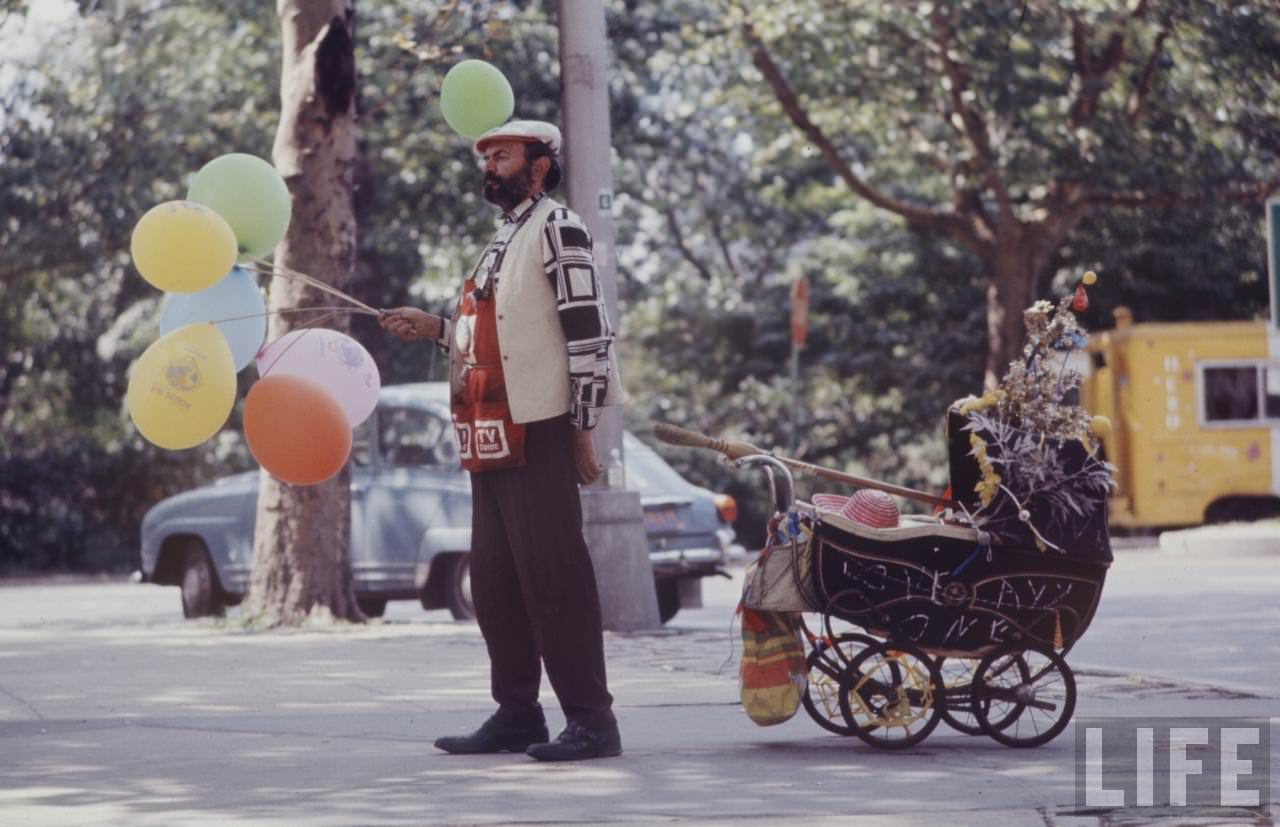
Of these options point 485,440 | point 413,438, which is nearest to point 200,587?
point 413,438

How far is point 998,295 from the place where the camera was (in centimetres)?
2675

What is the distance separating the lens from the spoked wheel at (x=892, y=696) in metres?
7.14

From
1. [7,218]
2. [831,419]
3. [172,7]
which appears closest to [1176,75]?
[831,419]

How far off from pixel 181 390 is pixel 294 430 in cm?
40

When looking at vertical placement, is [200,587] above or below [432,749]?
above

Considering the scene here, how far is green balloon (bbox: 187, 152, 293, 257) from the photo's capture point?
7715mm

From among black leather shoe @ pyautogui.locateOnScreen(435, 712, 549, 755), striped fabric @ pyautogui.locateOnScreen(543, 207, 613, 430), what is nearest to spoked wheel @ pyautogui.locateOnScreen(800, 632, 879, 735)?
black leather shoe @ pyautogui.locateOnScreen(435, 712, 549, 755)

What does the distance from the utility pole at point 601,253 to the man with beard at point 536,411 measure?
16.8 feet

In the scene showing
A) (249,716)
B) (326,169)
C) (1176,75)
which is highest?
(1176,75)

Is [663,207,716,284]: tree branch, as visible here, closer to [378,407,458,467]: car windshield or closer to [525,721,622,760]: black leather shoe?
[378,407,458,467]: car windshield

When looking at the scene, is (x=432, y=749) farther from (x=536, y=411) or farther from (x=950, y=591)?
(x=950, y=591)

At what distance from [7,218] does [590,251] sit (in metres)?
21.5

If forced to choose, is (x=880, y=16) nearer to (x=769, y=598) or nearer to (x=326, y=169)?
(x=326, y=169)

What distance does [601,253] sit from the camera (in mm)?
12312
